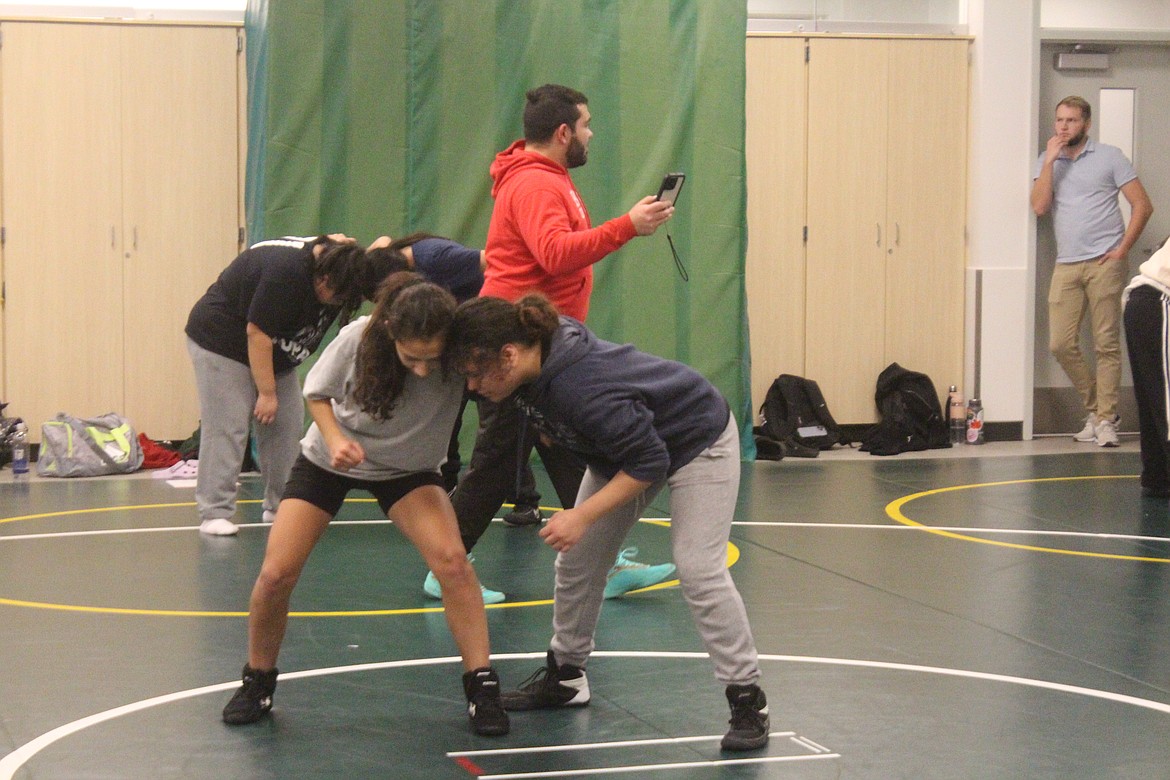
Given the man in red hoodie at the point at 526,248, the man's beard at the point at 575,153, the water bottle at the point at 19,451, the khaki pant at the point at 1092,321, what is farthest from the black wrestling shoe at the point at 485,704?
the khaki pant at the point at 1092,321

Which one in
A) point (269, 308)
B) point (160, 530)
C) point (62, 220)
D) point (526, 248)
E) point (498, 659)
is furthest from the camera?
point (62, 220)

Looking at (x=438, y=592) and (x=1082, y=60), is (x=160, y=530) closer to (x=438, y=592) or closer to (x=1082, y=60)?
(x=438, y=592)

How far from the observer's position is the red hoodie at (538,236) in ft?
14.2

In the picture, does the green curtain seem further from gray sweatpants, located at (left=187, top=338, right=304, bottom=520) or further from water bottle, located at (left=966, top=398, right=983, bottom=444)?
gray sweatpants, located at (left=187, top=338, right=304, bottom=520)

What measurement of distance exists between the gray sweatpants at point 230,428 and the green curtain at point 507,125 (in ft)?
7.20

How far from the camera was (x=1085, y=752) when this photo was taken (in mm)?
3193

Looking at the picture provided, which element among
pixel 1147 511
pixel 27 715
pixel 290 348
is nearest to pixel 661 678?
pixel 27 715

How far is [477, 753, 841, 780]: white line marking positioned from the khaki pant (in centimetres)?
667

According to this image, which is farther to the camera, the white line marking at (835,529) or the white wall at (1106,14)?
the white wall at (1106,14)

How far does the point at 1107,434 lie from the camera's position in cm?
909

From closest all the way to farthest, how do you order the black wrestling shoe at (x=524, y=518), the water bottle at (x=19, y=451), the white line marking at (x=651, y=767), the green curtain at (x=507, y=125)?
the white line marking at (x=651, y=767), the black wrestling shoe at (x=524, y=518), the water bottle at (x=19, y=451), the green curtain at (x=507, y=125)

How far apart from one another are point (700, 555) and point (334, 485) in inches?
34.0

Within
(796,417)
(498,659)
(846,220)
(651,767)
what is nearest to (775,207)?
(846,220)

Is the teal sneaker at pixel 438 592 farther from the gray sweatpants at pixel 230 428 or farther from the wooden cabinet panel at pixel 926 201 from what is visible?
the wooden cabinet panel at pixel 926 201
